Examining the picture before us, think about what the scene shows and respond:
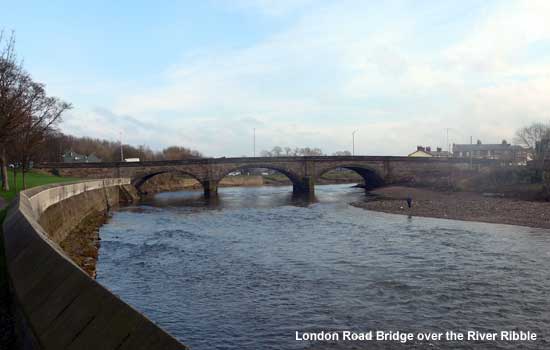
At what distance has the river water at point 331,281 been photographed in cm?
1458

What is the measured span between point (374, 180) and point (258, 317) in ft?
273

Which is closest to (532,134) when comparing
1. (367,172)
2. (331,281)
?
(367,172)

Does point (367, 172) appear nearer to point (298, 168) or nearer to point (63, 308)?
point (298, 168)

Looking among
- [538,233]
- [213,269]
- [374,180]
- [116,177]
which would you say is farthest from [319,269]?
[374,180]

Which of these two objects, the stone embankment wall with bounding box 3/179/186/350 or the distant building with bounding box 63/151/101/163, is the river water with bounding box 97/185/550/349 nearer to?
the stone embankment wall with bounding box 3/179/186/350

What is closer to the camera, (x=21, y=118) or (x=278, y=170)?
(x=21, y=118)

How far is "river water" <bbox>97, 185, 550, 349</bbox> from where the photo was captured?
14578mm

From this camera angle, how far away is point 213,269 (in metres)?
22.8

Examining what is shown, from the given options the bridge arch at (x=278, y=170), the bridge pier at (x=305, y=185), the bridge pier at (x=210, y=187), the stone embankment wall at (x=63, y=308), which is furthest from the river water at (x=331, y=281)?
the bridge arch at (x=278, y=170)

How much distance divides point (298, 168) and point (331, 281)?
6755 cm

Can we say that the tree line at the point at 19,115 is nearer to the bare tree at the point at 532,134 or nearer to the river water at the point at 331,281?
the river water at the point at 331,281

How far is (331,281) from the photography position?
786 inches

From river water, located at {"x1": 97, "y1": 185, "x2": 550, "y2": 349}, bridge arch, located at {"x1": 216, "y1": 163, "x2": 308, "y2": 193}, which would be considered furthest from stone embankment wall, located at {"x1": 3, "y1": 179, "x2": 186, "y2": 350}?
bridge arch, located at {"x1": 216, "y1": 163, "x2": 308, "y2": 193}

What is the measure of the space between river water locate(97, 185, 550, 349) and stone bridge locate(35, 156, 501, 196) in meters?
44.9
